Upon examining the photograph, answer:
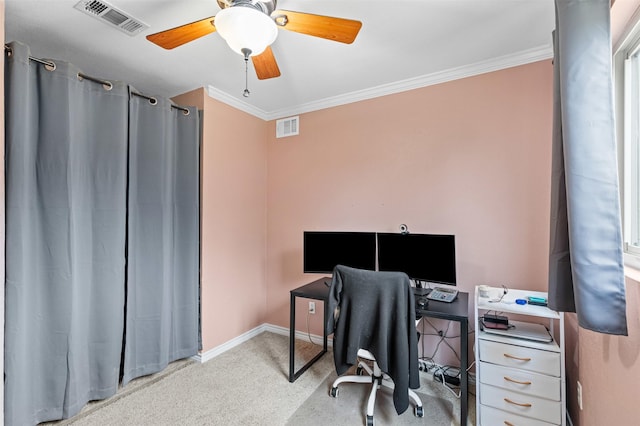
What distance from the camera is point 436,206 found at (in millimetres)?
2371

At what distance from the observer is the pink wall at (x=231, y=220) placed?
104 inches

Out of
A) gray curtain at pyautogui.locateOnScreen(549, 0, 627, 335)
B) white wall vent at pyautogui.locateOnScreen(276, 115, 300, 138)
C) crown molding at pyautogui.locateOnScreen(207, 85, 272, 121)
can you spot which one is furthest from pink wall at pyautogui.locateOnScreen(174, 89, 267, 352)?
gray curtain at pyautogui.locateOnScreen(549, 0, 627, 335)

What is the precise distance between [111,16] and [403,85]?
207cm

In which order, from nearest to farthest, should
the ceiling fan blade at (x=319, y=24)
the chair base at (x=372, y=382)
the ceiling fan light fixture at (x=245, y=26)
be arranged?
the ceiling fan light fixture at (x=245, y=26)
the ceiling fan blade at (x=319, y=24)
the chair base at (x=372, y=382)

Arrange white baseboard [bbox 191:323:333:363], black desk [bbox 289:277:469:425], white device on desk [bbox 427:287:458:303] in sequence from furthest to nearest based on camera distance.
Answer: white baseboard [bbox 191:323:333:363], white device on desk [bbox 427:287:458:303], black desk [bbox 289:277:469:425]

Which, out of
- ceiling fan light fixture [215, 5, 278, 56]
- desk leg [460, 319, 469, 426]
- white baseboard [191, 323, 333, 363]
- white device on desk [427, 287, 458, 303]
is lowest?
white baseboard [191, 323, 333, 363]

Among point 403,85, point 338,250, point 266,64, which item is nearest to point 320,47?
point 266,64

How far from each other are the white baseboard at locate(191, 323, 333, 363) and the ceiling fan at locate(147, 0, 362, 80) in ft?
7.79

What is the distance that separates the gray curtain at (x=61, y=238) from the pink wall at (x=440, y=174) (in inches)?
60.1

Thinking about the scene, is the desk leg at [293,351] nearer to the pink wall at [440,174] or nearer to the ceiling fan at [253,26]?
the pink wall at [440,174]

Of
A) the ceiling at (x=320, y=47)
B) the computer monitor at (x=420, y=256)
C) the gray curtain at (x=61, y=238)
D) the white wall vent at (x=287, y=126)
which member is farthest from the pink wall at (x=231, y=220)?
the computer monitor at (x=420, y=256)

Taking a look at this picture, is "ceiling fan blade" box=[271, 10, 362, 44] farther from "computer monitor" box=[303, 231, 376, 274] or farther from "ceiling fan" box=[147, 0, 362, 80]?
"computer monitor" box=[303, 231, 376, 274]

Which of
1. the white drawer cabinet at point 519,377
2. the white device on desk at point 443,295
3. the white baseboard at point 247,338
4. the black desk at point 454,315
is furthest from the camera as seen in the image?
the white baseboard at point 247,338

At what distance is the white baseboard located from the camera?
8.44 ft
